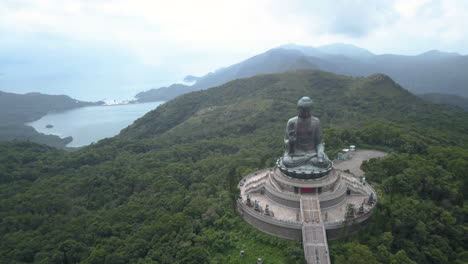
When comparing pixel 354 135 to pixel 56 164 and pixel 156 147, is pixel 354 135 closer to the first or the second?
pixel 156 147

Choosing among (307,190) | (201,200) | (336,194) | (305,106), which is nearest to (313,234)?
(307,190)

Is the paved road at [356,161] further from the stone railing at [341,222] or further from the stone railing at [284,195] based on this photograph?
the stone railing at [284,195]

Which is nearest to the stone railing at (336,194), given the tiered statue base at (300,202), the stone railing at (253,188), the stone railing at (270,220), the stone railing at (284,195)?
the tiered statue base at (300,202)

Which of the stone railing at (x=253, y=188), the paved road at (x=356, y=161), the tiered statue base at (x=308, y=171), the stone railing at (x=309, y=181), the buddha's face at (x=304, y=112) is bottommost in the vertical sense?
the paved road at (x=356, y=161)

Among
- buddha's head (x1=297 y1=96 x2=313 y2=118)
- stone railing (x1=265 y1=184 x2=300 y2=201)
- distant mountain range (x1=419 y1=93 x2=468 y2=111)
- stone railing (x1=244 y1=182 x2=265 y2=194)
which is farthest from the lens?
distant mountain range (x1=419 y1=93 x2=468 y2=111)

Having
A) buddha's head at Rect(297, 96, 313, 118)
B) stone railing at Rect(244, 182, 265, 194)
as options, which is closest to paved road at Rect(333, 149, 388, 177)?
buddha's head at Rect(297, 96, 313, 118)

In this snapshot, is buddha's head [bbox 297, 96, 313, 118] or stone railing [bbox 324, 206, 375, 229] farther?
buddha's head [bbox 297, 96, 313, 118]

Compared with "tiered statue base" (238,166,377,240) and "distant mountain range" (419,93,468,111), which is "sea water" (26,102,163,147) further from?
"distant mountain range" (419,93,468,111)
